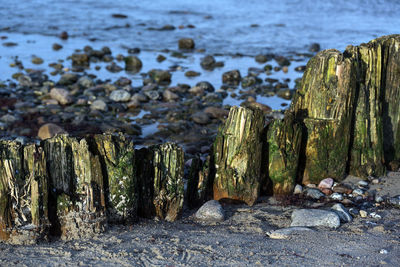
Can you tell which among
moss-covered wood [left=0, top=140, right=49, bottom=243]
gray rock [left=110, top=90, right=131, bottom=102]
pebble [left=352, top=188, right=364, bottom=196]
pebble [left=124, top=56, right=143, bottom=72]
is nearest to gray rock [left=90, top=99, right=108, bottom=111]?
gray rock [left=110, top=90, right=131, bottom=102]

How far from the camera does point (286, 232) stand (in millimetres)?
5359

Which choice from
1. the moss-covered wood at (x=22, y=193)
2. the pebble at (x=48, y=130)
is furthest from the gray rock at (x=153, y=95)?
the moss-covered wood at (x=22, y=193)

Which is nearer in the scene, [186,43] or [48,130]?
[48,130]

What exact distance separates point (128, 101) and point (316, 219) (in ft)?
25.2

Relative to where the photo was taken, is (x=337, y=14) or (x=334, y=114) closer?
(x=334, y=114)

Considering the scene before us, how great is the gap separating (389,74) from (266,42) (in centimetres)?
1359

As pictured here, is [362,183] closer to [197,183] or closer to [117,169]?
[197,183]

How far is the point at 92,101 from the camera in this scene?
12.5 m

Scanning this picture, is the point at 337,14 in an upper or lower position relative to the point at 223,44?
upper

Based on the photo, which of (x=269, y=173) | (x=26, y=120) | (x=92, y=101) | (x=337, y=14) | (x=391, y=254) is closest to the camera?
(x=391, y=254)

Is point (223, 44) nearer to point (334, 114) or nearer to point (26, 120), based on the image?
point (26, 120)

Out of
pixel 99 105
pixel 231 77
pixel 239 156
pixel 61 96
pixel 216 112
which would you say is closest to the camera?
pixel 239 156

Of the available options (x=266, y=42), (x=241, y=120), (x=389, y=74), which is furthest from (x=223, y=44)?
(x=241, y=120)

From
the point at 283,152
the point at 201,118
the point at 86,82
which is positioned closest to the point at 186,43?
the point at 86,82
